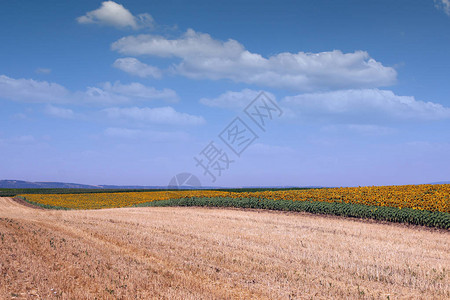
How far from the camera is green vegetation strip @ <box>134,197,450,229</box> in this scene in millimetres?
19923

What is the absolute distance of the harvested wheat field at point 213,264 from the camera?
291 inches

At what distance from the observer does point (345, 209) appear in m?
23.9

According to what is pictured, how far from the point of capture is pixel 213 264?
9648mm

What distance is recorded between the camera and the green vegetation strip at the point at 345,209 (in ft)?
65.4

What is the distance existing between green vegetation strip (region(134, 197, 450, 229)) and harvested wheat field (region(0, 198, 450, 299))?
4.27 metres

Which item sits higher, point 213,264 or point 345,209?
point 345,209

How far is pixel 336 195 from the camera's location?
27750 mm

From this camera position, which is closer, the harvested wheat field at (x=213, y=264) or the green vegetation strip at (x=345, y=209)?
the harvested wheat field at (x=213, y=264)

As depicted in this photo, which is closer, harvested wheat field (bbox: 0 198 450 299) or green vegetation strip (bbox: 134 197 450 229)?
harvested wheat field (bbox: 0 198 450 299)

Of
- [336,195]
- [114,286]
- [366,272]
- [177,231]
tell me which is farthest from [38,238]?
[336,195]

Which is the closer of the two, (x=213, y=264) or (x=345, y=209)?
(x=213, y=264)

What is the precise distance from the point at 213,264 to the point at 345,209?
648 inches

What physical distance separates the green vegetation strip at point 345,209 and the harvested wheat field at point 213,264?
14.0 feet

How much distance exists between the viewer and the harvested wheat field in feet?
24.3
